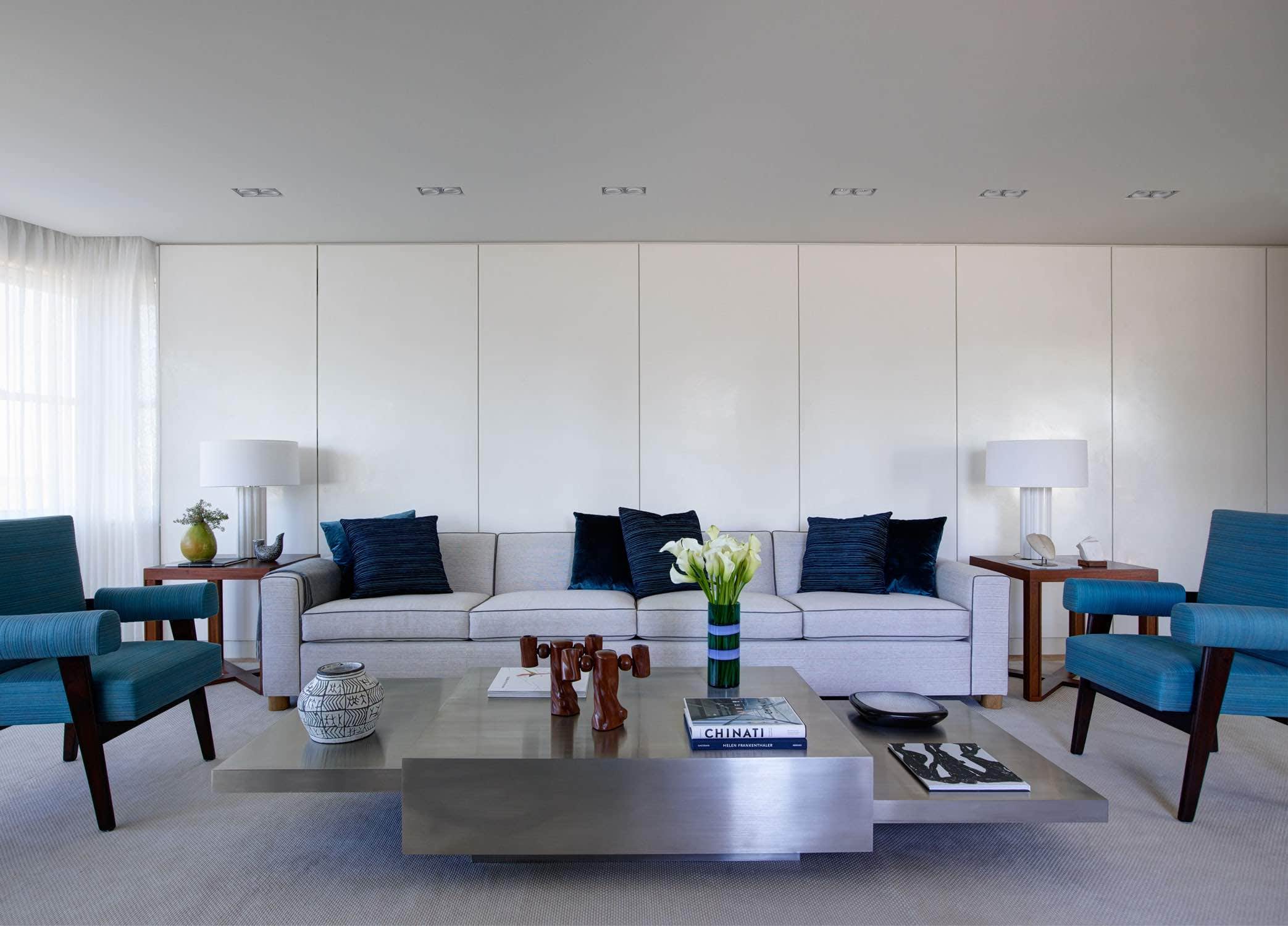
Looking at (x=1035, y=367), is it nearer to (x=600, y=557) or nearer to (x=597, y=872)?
(x=600, y=557)

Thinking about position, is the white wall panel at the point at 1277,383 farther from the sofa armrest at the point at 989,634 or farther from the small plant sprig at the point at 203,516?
the small plant sprig at the point at 203,516

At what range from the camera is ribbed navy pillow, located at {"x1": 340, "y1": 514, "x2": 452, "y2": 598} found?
12.7 ft

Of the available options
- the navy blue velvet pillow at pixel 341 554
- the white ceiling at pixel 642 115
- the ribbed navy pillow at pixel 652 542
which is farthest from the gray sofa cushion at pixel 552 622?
the white ceiling at pixel 642 115

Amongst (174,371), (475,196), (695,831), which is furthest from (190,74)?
(695,831)

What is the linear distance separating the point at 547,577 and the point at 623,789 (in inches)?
94.1

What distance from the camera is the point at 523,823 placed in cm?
195

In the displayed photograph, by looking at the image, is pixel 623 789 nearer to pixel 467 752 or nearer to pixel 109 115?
pixel 467 752

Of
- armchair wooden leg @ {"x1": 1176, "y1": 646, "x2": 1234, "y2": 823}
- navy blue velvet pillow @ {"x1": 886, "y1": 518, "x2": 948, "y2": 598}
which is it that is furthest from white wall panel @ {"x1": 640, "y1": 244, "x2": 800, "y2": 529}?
armchair wooden leg @ {"x1": 1176, "y1": 646, "x2": 1234, "y2": 823}

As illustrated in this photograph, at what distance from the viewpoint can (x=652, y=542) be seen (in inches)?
159

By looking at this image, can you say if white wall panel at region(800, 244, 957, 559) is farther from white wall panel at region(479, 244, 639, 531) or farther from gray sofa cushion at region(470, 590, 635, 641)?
gray sofa cushion at region(470, 590, 635, 641)

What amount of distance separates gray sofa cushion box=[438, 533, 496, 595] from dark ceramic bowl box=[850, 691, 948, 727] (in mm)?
2297

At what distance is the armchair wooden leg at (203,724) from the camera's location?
293 centimetres

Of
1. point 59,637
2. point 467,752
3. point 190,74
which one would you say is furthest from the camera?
point 190,74

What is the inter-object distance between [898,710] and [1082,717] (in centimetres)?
100
